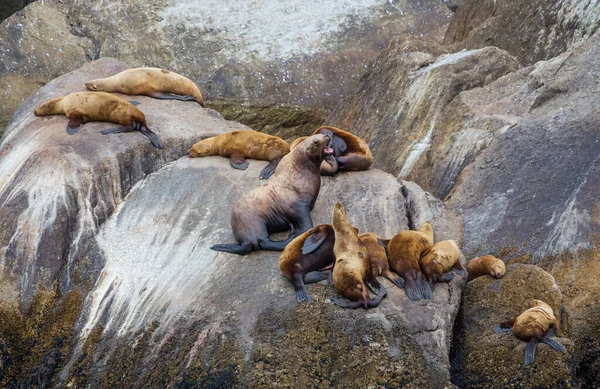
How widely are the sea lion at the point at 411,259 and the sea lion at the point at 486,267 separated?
15.8 inches

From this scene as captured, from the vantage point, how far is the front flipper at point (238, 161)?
872 cm

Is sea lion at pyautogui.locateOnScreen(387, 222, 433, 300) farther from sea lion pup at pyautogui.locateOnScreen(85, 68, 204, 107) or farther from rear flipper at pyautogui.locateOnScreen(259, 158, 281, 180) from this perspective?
sea lion pup at pyautogui.locateOnScreen(85, 68, 204, 107)

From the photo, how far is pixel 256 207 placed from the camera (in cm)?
773

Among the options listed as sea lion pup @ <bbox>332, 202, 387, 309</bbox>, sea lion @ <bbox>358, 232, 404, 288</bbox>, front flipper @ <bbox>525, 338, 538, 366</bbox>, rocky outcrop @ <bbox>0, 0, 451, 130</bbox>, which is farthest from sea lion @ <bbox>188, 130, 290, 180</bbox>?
rocky outcrop @ <bbox>0, 0, 451, 130</bbox>

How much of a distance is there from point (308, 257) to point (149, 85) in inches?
162

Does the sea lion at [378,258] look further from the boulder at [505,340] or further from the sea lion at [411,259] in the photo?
the boulder at [505,340]

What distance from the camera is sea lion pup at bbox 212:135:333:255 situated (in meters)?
7.48

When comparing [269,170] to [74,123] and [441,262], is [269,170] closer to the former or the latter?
[74,123]

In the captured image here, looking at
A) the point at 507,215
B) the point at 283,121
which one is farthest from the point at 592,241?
the point at 283,121

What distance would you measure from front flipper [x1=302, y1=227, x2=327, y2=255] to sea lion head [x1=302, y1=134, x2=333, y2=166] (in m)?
1.10

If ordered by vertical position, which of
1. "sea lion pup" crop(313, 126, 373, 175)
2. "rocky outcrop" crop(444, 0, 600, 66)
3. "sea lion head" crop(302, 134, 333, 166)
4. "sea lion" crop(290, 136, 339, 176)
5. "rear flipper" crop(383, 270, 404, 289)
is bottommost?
"rear flipper" crop(383, 270, 404, 289)

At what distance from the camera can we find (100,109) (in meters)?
9.07

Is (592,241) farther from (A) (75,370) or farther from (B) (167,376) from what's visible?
(A) (75,370)

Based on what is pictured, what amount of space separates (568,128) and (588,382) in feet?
9.03
